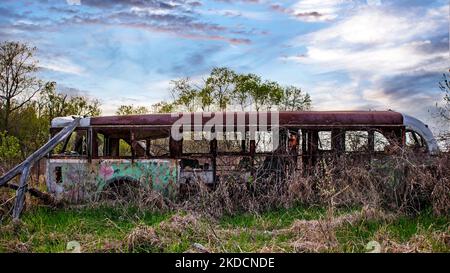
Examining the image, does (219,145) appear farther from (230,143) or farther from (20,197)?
(20,197)

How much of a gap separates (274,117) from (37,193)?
17.0ft

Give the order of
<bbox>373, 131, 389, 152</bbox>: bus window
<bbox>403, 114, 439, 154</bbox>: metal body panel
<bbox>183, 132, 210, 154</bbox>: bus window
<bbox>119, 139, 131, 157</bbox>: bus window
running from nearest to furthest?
<bbox>373, 131, 389, 152</bbox>: bus window → <bbox>403, 114, 439, 154</bbox>: metal body panel → <bbox>183, 132, 210, 154</bbox>: bus window → <bbox>119, 139, 131, 157</bbox>: bus window

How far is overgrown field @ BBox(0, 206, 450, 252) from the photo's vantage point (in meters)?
6.36

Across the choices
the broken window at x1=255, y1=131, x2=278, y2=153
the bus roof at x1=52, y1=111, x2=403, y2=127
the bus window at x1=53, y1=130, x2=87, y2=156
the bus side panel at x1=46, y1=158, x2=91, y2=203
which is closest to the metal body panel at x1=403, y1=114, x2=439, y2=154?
the bus roof at x1=52, y1=111, x2=403, y2=127

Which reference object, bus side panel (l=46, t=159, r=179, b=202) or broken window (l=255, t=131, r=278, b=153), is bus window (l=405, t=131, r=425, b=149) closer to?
broken window (l=255, t=131, r=278, b=153)

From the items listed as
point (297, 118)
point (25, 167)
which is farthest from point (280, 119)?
point (25, 167)

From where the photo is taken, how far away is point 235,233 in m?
7.25

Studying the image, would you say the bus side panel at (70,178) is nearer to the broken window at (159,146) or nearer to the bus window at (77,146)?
the bus window at (77,146)

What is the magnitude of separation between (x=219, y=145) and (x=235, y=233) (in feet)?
11.1

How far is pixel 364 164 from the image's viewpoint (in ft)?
31.4

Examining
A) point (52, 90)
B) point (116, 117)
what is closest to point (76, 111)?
point (52, 90)

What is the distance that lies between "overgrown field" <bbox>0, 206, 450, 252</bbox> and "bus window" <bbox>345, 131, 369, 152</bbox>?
186 cm

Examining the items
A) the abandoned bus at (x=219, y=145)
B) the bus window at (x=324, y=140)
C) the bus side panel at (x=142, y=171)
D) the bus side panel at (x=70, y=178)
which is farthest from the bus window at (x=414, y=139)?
the bus side panel at (x=70, y=178)

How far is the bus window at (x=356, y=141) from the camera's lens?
10031 millimetres
